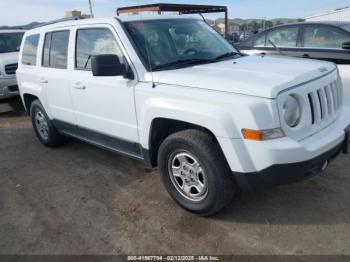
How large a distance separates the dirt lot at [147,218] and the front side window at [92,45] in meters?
1.45

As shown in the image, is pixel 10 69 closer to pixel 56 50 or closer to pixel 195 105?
pixel 56 50

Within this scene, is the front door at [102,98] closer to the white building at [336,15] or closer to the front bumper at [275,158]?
the front bumper at [275,158]

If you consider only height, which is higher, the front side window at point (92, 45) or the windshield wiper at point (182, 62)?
the front side window at point (92, 45)

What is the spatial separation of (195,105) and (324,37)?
4.68 m

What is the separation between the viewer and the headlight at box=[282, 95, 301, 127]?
278 centimetres

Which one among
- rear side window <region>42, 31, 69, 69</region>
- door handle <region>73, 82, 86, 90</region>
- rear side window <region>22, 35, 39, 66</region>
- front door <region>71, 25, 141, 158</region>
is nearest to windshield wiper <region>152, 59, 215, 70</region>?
front door <region>71, 25, 141, 158</region>

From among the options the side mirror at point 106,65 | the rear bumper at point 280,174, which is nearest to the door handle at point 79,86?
the side mirror at point 106,65

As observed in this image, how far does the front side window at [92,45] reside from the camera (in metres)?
3.83

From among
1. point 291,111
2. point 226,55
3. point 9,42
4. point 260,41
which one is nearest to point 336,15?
point 260,41

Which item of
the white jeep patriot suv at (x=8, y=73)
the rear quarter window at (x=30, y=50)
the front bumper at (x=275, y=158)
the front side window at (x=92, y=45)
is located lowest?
the white jeep patriot suv at (x=8, y=73)

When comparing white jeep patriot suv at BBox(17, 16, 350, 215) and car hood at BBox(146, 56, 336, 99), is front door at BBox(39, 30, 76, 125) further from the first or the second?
car hood at BBox(146, 56, 336, 99)

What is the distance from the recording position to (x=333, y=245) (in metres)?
2.88

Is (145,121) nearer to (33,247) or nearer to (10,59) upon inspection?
(33,247)

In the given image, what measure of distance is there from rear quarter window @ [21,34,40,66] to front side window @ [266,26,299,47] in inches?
168
